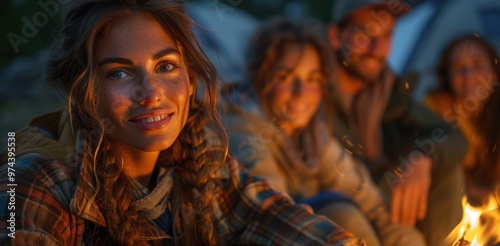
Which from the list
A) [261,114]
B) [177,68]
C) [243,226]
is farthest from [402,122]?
[177,68]

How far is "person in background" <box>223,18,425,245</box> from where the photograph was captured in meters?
2.23

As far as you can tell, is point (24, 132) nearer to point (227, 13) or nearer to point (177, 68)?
point (177, 68)

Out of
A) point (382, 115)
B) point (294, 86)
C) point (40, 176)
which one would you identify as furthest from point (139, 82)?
point (382, 115)

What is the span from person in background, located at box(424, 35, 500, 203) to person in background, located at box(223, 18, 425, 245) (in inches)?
15.8

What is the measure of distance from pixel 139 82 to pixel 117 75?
46 mm

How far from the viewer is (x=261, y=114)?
7.72ft

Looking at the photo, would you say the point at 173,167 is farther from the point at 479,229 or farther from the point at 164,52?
the point at 479,229

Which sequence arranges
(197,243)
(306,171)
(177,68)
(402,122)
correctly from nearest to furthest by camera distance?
(177,68)
(197,243)
(306,171)
(402,122)

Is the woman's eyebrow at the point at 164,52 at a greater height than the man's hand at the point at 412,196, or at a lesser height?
greater

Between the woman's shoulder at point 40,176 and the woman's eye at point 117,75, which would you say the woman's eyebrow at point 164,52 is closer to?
the woman's eye at point 117,75

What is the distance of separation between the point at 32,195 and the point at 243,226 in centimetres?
50

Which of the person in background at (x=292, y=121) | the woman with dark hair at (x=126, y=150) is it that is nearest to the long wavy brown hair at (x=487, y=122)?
the person in background at (x=292, y=121)

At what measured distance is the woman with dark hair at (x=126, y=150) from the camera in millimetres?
1305

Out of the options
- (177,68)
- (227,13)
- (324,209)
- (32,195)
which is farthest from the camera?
(227,13)
